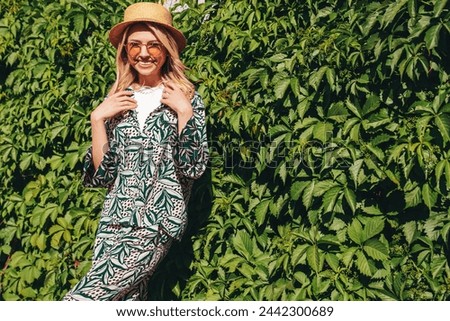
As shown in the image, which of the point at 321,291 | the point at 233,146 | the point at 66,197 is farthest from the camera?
the point at 66,197

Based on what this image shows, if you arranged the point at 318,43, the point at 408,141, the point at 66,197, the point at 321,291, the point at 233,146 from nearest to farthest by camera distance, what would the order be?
the point at 408,141
the point at 321,291
the point at 318,43
the point at 233,146
the point at 66,197

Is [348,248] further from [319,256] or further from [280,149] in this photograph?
[280,149]

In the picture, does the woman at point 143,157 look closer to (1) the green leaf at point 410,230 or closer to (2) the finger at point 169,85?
(2) the finger at point 169,85

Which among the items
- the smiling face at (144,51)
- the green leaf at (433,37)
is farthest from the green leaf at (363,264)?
the smiling face at (144,51)

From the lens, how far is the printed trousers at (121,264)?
2822 mm

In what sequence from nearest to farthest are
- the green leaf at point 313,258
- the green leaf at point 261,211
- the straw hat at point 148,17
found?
the green leaf at point 313,258
the straw hat at point 148,17
the green leaf at point 261,211

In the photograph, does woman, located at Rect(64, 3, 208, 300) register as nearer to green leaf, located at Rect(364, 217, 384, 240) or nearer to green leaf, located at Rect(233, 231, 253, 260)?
green leaf, located at Rect(233, 231, 253, 260)

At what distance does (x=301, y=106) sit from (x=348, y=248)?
2.13 ft

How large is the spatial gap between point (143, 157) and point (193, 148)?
0.23 metres

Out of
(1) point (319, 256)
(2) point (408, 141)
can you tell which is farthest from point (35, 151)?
(2) point (408, 141)

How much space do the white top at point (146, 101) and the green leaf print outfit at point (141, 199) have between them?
3 centimetres

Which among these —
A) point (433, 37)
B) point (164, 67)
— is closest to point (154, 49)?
point (164, 67)

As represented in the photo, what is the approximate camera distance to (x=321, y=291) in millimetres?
Result: 2791
